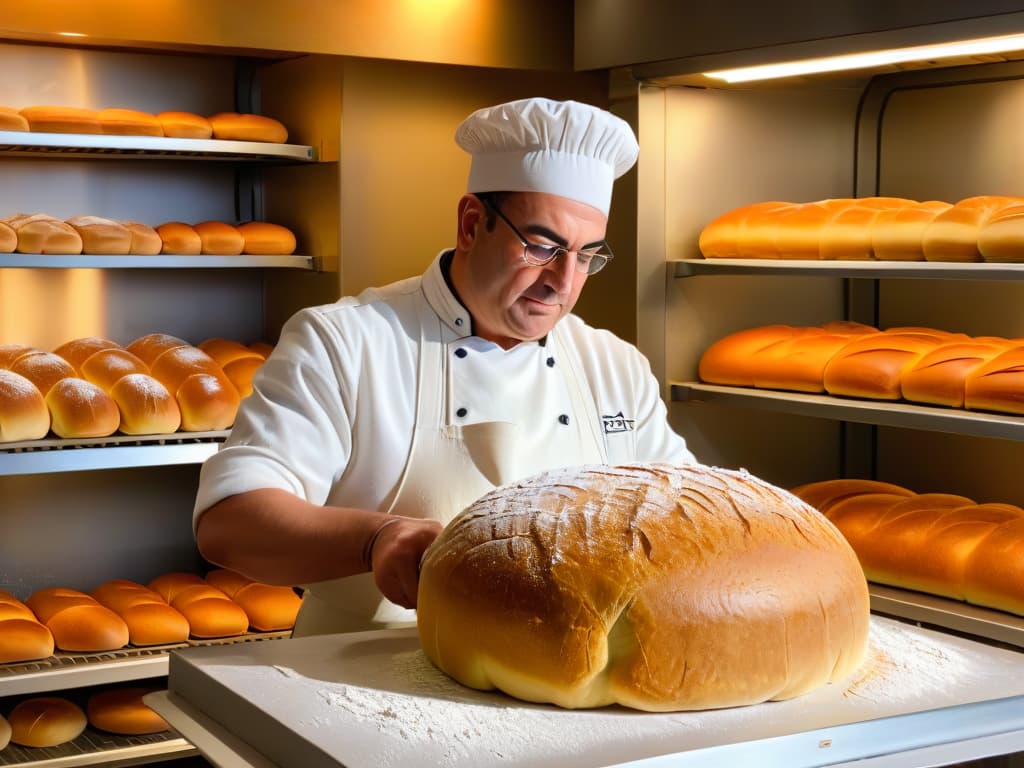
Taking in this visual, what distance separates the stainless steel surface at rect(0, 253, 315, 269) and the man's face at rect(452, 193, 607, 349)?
1286mm

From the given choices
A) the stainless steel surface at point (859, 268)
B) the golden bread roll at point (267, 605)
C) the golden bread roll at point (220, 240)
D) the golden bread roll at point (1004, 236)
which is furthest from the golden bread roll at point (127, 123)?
the golden bread roll at point (1004, 236)

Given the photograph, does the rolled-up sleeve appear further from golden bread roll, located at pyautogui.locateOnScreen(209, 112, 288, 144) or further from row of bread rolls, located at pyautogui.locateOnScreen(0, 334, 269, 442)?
golden bread roll, located at pyautogui.locateOnScreen(209, 112, 288, 144)

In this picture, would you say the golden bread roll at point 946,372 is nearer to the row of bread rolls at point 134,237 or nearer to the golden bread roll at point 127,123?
the row of bread rolls at point 134,237

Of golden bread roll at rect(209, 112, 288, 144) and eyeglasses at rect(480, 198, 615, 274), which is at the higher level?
golden bread roll at rect(209, 112, 288, 144)

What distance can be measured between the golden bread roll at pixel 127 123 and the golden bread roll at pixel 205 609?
1068 mm

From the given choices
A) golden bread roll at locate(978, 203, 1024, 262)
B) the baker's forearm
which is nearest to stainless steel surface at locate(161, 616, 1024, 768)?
the baker's forearm

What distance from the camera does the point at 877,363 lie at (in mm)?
2777

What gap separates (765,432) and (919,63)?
98cm

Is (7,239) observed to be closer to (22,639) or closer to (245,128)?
(245,128)

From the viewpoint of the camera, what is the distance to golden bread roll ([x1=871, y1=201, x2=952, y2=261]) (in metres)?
2.77

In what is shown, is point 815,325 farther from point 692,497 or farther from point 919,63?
point 692,497

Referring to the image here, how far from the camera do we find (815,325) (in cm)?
332

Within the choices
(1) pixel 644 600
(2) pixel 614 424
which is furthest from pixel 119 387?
(1) pixel 644 600

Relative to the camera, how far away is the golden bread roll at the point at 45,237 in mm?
2900
